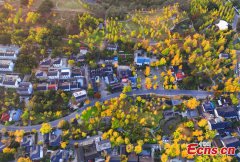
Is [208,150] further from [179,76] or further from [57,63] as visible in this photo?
[57,63]

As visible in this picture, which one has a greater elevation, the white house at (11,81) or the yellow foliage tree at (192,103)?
the white house at (11,81)

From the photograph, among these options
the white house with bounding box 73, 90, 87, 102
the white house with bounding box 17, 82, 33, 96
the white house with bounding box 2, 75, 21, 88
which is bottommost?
the white house with bounding box 73, 90, 87, 102

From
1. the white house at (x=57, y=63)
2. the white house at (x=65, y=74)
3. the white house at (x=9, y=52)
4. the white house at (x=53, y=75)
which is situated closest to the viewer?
the white house at (x=53, y=75)

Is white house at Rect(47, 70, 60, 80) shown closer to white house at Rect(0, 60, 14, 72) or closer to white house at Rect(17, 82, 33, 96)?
white house at Rect(17, 82, 33, 96)

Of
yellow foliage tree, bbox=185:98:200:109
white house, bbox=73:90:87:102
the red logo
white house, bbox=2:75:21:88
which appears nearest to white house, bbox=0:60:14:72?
white house, bbox=2:75:21:88

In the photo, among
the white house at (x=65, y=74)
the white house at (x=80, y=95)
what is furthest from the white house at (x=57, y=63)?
the white house at (x=80, y=95)

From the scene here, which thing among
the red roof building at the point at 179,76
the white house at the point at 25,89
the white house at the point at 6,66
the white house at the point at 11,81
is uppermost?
the white house at the point at 6,66

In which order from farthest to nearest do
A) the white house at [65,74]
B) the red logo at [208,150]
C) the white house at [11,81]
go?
the white house at [65,74]
the white house at [11,81]
the red logo at [208,150]

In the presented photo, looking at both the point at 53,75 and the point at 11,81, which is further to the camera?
the point at 53,75

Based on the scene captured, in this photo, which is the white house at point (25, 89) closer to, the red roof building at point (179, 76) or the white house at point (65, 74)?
the white house at point (65, 74)

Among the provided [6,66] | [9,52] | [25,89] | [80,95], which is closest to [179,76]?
[80,95]

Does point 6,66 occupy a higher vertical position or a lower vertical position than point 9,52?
lower

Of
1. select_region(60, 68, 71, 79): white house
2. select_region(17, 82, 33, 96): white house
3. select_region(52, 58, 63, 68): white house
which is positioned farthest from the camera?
select_region(52, 58, 63, 68): white house
